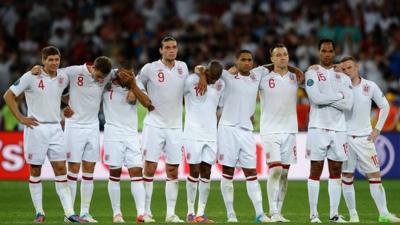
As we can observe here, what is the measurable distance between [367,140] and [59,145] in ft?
15.0

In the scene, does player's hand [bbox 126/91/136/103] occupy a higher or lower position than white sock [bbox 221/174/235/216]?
higher

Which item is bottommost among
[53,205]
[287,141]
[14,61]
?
[53,205]

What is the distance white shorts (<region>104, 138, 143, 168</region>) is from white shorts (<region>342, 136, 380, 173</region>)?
10.2ft

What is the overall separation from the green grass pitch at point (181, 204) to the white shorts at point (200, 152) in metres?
0.95

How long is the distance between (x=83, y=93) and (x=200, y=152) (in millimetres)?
1932

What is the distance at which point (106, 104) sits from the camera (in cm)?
1628

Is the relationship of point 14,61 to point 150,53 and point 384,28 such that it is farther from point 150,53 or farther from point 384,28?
point 384,28

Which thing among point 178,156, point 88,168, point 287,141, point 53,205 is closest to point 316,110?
point 287,141

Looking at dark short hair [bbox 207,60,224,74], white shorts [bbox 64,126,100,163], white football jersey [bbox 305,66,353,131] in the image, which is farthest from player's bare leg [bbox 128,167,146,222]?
white football jersey [bbox 305,66,353,131]

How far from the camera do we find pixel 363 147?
16.5 meters

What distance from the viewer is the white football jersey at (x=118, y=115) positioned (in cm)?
1616

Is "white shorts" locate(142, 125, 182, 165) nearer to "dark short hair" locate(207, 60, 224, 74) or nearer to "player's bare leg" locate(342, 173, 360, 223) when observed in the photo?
"dark short hair" locate(207, 60, 224, 74)

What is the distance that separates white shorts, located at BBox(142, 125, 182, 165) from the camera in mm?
16297

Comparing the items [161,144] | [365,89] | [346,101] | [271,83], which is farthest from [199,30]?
[346,101]
